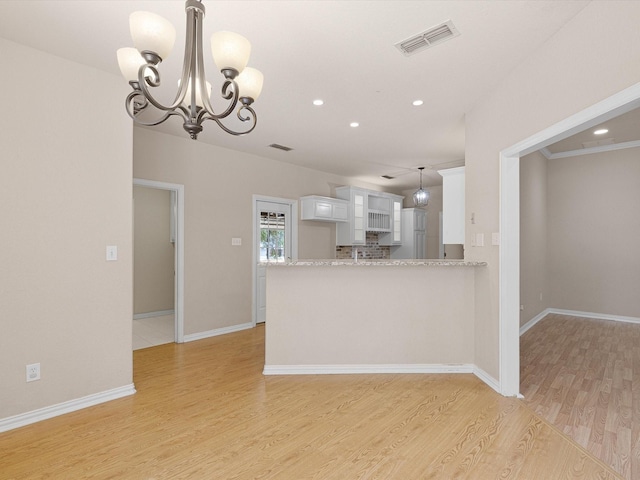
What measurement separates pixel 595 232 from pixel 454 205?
3.63 m

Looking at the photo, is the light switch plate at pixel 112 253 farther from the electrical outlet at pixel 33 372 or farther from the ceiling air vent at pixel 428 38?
the ceiling air vent at pixel 428 38

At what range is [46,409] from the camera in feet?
8.38

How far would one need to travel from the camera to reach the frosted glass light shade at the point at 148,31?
4.82 ft

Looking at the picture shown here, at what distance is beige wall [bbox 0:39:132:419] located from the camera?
244cm

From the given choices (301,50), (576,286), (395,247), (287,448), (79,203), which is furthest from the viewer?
(395,247)

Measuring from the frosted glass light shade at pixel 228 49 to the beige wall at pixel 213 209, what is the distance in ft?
9.96

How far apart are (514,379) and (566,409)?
0.38 meters

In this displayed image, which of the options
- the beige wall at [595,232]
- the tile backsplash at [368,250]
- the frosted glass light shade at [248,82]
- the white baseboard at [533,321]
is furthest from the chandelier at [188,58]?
the beige wall at [595,232]

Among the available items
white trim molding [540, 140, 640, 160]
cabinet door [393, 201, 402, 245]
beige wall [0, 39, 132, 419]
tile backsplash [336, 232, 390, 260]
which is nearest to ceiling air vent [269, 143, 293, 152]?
beige wall [0, 39, 132, 419]

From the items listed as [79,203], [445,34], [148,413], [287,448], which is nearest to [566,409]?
[287,448]

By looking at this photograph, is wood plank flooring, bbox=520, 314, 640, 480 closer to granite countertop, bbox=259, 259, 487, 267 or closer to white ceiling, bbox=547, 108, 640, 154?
granite countertop, bbox=259, 259, 487, 267

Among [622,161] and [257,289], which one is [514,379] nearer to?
[257,289]

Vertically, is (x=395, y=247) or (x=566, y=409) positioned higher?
(x=395, y=247)

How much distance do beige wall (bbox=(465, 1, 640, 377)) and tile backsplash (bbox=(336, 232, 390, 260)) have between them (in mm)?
3633
